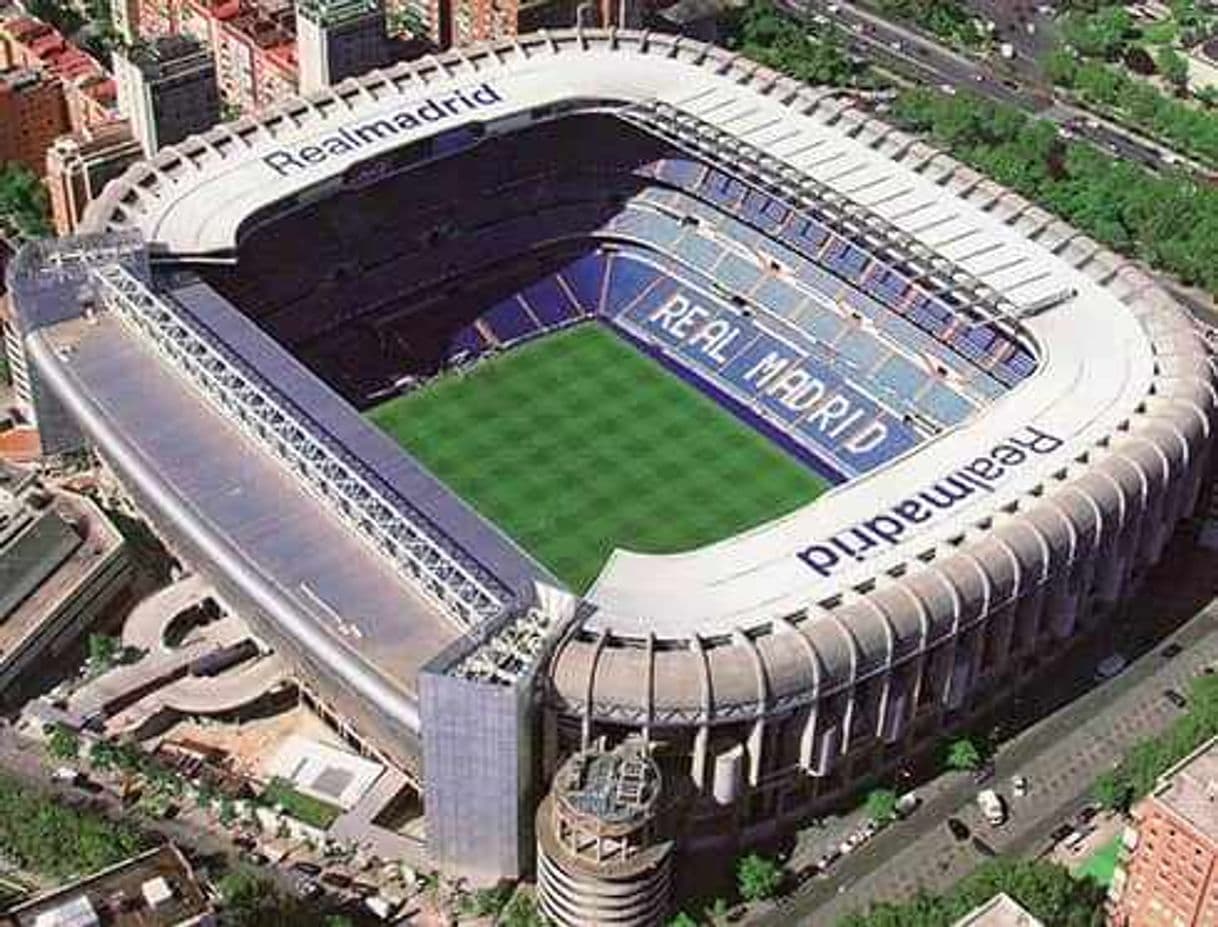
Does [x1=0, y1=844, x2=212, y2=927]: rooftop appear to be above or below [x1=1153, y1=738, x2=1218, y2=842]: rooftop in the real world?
below

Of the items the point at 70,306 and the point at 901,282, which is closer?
the point at 70,306

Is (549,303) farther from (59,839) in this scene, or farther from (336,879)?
(59,839)

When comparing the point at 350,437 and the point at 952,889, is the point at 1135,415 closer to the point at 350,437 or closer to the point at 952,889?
the point at 952,889

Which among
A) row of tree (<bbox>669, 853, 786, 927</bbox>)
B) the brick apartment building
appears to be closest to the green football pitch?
row of tree (<bbox>669, 853, 786, 927</bbox>)

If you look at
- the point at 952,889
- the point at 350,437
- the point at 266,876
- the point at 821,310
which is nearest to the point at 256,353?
the point at 350,437

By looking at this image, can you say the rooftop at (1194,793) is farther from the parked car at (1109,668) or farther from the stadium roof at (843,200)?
the parked car at (1109,668)

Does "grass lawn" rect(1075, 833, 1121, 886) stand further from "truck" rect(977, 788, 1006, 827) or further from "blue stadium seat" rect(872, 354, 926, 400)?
"blue stadium seat" rect(872, 354, 926, 400)

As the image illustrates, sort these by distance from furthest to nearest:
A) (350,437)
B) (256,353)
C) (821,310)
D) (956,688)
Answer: (821,310) < (256,353) < (350,437) < (956,688)
